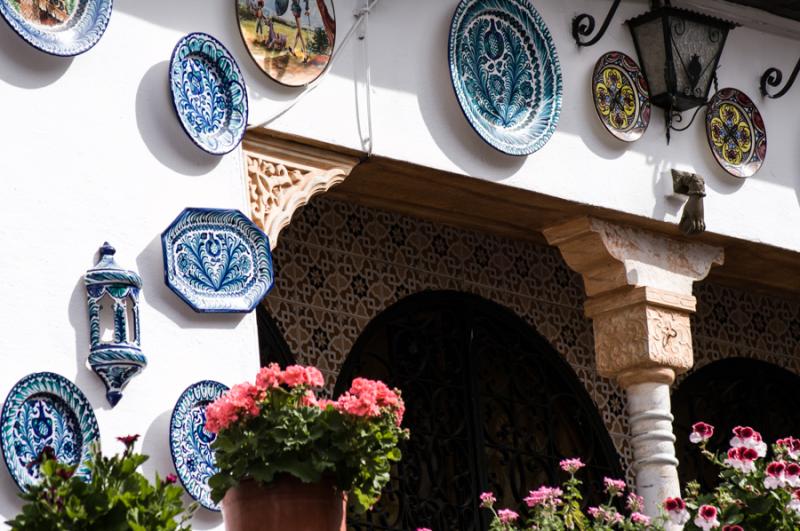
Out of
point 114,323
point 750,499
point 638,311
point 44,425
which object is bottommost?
point 750,499

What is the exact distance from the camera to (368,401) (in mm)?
5184

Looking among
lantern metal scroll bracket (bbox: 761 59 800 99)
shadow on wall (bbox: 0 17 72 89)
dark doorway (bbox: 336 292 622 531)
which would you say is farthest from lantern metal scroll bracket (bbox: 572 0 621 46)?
shadow on wall (bbox: 0 17 72 89)

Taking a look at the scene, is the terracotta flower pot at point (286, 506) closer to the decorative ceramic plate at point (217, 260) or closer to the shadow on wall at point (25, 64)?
the decorative ceramic plate at point (217, 260)

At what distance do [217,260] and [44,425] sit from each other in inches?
36.4

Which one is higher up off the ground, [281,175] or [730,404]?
[281,175]

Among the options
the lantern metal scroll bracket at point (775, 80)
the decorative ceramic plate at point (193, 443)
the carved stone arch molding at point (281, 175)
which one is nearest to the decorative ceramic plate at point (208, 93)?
the carved stone arch molding at point (281, 175)

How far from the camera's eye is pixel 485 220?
316 inches

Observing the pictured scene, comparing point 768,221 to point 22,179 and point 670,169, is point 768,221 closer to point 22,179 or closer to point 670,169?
point 670,169

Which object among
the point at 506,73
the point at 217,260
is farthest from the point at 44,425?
the point at 506,73

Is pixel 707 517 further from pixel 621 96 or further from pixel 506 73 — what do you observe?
pixel 621 96

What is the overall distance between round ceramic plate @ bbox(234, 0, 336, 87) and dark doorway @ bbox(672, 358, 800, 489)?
349 centimetres

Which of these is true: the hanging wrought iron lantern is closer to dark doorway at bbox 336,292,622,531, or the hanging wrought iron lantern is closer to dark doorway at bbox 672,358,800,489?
dark doorway at bbox 336,292,622,531

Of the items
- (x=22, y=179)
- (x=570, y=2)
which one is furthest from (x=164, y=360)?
(x=570, y=2)

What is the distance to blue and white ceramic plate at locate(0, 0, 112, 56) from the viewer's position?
6008 mm
